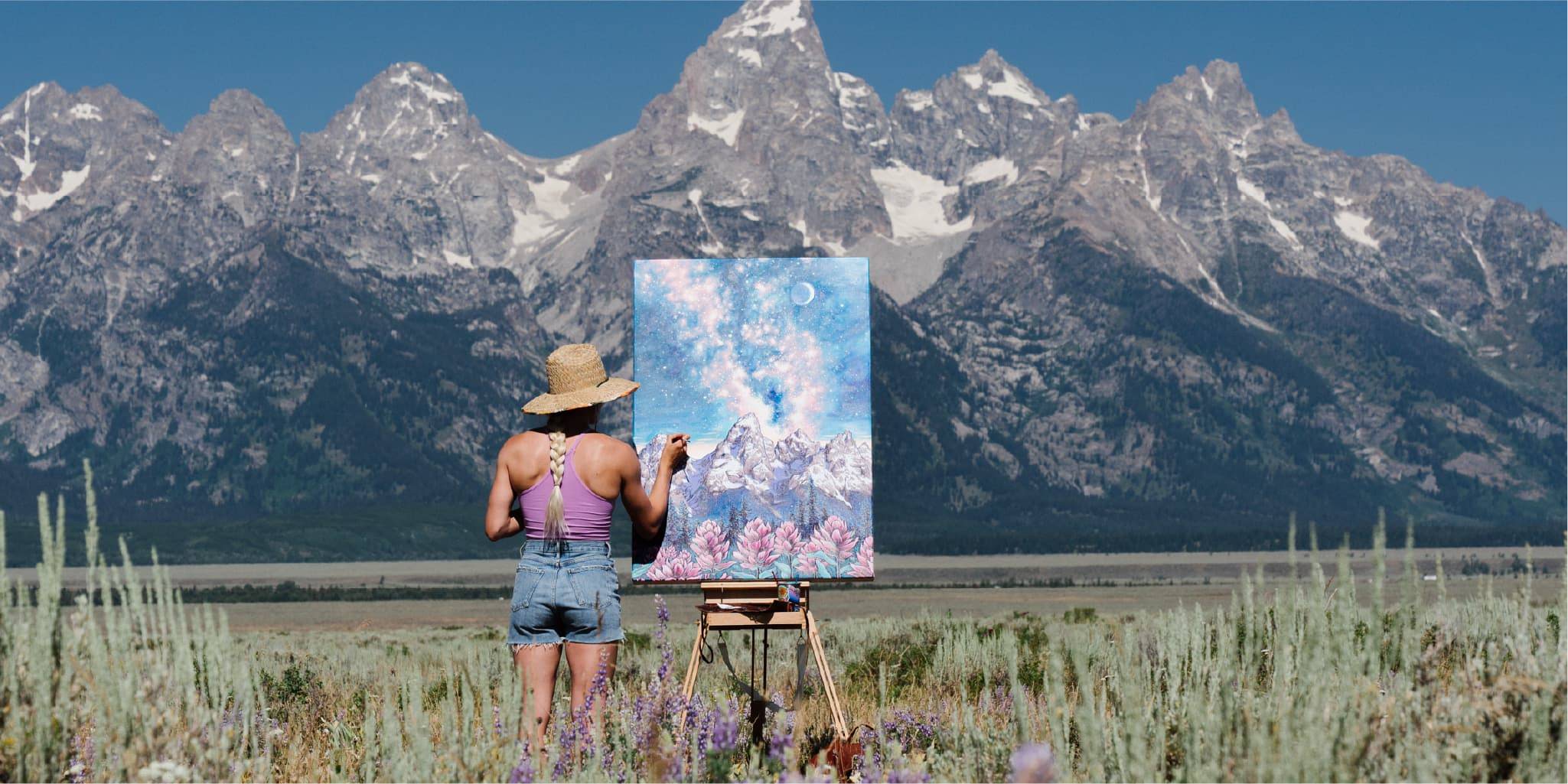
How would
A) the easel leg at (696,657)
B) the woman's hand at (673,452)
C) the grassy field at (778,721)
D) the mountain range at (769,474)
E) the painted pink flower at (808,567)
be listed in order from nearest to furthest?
the grassy field at (778,721), the woman's hand at (673,452), the easel leg at (696,657), the painted pink flower at (808,567), the mountain range at (769,474)

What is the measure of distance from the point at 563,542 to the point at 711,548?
3.14m

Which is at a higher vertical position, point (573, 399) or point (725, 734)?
point (573, 399)

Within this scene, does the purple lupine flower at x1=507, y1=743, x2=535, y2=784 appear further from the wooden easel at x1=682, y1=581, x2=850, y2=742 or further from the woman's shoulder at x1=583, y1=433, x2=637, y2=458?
the wooden easel at x1=682, y1=581, x2=850, y2=742

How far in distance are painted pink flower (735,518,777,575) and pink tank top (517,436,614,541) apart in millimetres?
2892

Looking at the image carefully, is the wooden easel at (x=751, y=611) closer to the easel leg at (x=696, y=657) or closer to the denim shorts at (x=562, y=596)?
the easel leg at (x=696, y=657)

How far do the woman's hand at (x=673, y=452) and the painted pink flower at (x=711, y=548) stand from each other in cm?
182

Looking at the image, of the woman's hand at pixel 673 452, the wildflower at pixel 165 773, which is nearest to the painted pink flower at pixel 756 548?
the woman's hand at pixel 673 452

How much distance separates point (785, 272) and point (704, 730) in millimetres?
5224

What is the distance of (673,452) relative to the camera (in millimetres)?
10180

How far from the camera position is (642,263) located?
1290 centimetres

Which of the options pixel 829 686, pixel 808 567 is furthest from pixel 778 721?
pixel 808 567

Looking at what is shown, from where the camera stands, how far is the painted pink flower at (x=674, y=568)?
1177 cm

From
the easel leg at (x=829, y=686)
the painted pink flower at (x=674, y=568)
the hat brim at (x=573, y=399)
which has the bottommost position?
the easel leg at (x=829, y=686)

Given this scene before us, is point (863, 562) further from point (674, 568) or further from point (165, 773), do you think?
point (165, 773)
